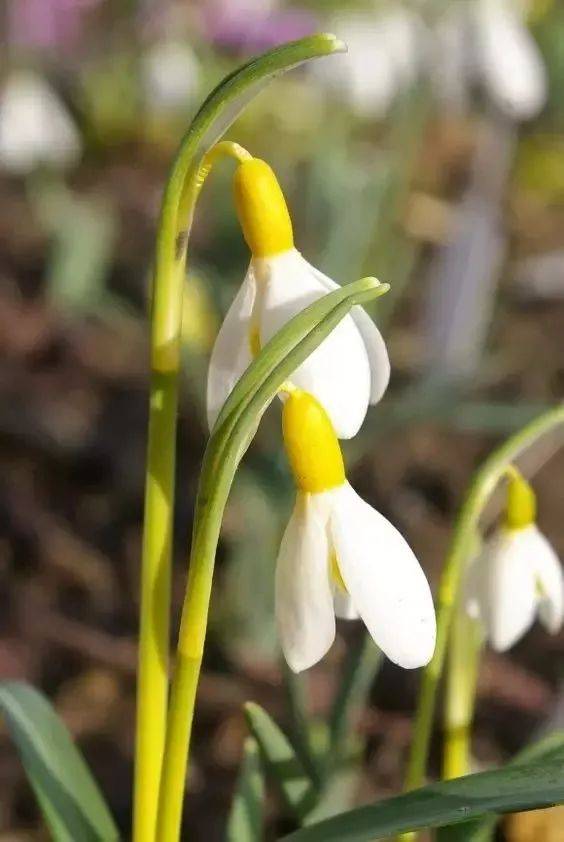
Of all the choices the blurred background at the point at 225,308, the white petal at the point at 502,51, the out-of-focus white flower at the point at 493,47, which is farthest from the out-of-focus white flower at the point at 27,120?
the white petal at the point at 502,51

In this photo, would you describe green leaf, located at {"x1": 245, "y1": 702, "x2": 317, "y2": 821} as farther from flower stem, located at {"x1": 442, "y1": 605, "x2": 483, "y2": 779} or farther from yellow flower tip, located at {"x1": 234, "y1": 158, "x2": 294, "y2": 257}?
yellow flower tip, located at {"x1": 234, "y1": 158, "x2": 294, "y2": 257}

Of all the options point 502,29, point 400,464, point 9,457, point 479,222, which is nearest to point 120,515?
point 9,457

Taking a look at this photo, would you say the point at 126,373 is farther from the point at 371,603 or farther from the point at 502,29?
the point at 371,603

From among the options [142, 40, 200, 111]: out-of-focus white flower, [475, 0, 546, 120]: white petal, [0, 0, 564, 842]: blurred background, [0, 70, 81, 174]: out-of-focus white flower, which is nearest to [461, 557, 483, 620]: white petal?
[0, 0, 564, 842]: blurred background

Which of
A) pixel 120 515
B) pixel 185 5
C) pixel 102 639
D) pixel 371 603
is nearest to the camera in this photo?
pixel 371 603

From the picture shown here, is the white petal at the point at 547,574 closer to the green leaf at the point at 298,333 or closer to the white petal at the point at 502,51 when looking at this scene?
the green leaf at the point at 298,333

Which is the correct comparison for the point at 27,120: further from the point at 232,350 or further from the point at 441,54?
the point at 232,350

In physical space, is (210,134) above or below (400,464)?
below
